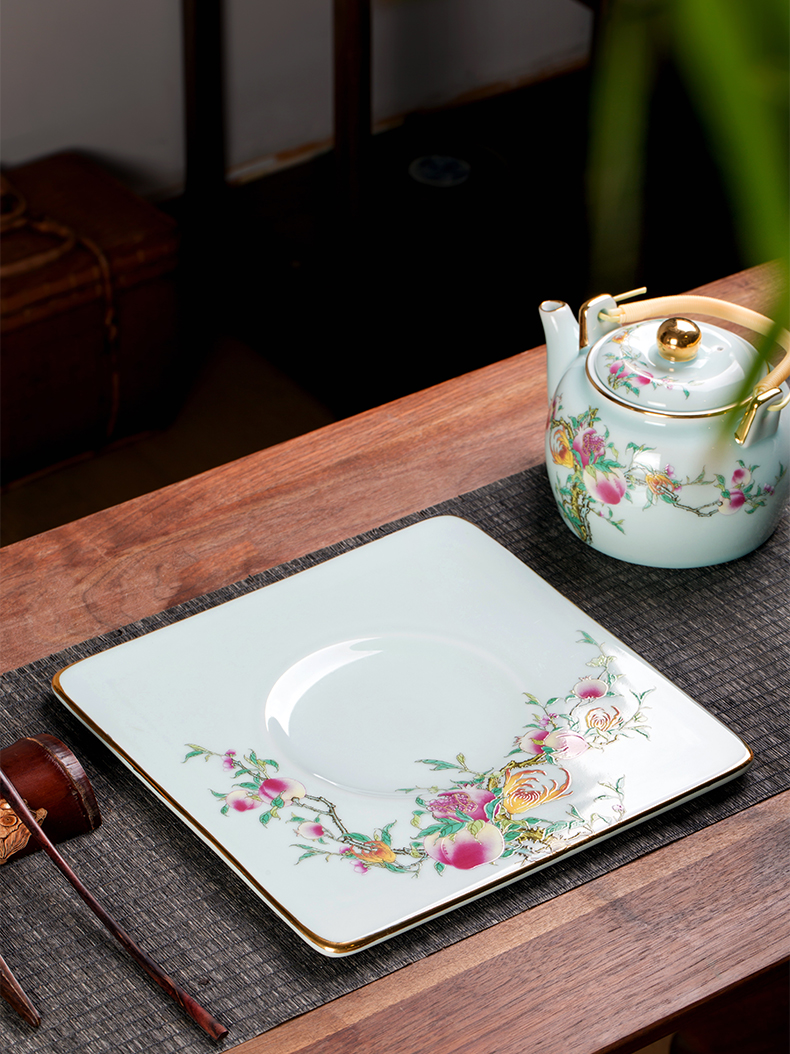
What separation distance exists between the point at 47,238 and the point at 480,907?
1488mm

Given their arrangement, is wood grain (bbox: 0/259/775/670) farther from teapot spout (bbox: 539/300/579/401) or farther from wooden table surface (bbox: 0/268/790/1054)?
teapot spout (bbox: 539/300/579/401)

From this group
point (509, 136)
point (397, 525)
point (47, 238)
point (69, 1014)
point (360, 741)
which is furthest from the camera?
point (509, 136)

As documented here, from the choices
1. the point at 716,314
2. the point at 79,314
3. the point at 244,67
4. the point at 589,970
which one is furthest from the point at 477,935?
the point at 244,67

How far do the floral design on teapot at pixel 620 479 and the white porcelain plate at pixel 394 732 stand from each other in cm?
6

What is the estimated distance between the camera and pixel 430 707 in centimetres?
69

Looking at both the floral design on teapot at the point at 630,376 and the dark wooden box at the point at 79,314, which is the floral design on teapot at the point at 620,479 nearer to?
the floral design on teapot at the point at 630,376

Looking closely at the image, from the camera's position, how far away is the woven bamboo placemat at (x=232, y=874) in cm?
54

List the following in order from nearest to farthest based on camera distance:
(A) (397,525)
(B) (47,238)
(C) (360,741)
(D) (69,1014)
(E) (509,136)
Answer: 1. (D) (69,1014)
2. (C) (360,741)
3. (A) (397,525)
4. (B) (47,238)
5. (E) (509,136)

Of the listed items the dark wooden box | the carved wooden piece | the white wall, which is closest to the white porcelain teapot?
the carved wooden piece

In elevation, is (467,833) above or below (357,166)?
above

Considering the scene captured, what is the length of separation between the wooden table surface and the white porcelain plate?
0.10 ft

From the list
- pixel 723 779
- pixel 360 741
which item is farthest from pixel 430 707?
pixel 723 779

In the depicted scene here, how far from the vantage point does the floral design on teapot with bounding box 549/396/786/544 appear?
2.41ft

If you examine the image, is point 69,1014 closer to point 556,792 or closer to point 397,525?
point 556,792
